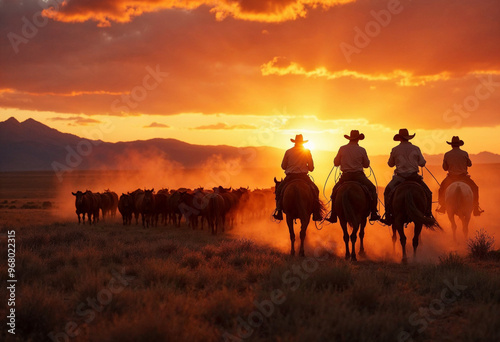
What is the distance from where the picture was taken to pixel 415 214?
11.5 m

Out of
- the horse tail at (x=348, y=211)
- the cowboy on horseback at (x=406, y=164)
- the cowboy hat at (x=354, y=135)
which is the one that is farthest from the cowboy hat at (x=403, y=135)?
the horse tail at (x=348, y=211)

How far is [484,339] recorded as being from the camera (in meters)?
5.42

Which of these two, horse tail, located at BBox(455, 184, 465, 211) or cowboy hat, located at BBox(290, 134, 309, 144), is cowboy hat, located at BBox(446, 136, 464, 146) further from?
cowboy hat, located at BBox(290, 134, 309, 144)

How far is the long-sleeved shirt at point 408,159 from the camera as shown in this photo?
11.9 metres

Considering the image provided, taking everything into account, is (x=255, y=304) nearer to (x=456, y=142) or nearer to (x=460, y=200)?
(x=460, y=200)

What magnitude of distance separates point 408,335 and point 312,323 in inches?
48.4

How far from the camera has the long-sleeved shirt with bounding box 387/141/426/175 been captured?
11912 mm

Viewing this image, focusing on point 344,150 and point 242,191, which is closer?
point 344,150

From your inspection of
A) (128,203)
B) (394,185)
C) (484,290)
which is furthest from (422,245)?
(128,203)

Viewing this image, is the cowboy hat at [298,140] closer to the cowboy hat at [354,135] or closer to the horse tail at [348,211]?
the cowboy hat at [354,135]

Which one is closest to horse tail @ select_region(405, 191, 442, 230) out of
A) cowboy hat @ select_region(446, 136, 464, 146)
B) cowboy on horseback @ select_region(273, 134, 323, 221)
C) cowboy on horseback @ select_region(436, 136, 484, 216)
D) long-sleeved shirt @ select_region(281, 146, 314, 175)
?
cowboy on horseback @ select_region(273, 134, 323, 221)

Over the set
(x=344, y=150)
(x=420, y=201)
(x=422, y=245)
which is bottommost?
(x=422, y=245)

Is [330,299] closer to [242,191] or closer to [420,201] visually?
[420,201]

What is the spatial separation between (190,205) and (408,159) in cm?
1423
